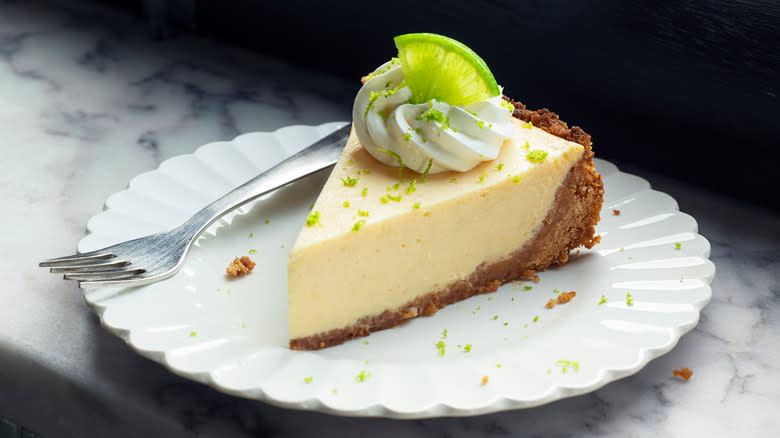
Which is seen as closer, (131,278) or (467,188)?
(131,278)

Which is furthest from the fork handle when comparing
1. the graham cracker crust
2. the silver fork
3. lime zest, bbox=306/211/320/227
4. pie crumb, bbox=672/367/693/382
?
pie crumb, bbox=672/367/693/382

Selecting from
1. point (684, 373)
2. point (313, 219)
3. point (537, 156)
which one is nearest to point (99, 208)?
point (313, 219)

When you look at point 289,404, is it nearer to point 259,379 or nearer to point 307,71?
point 259,379

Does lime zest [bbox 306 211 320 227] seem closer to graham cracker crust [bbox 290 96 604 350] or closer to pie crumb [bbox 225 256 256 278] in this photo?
pie crumb [bbox 225 256 256 278]

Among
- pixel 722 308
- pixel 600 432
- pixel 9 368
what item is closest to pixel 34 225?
pixel 9 368

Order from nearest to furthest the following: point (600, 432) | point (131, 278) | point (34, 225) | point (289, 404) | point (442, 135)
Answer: point (289, 404) → point (600, 432) → point (131, 278) → point (442, 135) → point (34, 225)

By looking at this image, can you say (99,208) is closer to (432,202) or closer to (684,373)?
(432,202)
